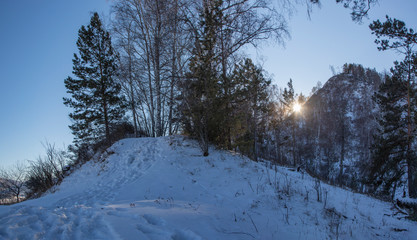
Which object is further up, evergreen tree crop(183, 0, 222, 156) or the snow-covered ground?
evergreen tree crop(183, 0, 222, 156)

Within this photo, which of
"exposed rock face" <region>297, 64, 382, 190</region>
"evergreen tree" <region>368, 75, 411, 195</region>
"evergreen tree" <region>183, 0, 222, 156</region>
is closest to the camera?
"evergreen tree" <region>183, 0, 222, 156</region>

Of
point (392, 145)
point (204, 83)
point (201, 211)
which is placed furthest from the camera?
point (392, 145)

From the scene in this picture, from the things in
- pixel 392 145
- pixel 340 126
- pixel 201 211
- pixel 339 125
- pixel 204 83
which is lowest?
pixel 201 211

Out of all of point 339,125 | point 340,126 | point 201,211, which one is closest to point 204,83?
point 201,211

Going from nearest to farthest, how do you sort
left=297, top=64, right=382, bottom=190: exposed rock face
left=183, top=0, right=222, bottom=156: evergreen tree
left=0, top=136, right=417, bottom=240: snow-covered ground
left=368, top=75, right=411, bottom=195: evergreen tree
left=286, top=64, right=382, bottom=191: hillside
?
left=0, top=136, right=417, bottom=240: snow-covered ground
left=183, top=0, right=222, bottom=156: evergreen tree
left=368, top=75, right=411, bottom=195: evergreen tree
left=286, top=64, right=382, bottom=191: hillside
left=297, top=64, right=382, bottom=190: exposed rock face

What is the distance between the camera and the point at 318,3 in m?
3.73

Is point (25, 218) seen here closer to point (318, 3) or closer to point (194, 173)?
point (194, 173)

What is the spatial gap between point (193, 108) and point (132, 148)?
15.9ft

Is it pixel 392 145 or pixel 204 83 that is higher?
pixel 204 83

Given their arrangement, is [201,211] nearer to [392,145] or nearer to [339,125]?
[392,145]

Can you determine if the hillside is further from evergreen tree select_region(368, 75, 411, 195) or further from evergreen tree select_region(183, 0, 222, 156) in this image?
evergreen tree select_region(183, 0, 222, 156)

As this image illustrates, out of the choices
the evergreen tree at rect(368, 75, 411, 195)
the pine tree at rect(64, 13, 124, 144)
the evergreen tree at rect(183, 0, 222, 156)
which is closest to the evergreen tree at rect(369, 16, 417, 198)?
the evergreen tree at rect(368, 75, 411, 195)

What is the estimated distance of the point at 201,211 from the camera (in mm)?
3645

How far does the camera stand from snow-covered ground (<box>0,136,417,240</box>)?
8.48 feet
